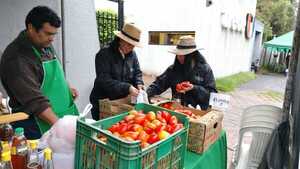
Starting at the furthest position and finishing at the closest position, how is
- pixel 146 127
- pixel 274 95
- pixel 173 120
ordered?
pixel 274 95, pixel 173 120, pixel 146 127

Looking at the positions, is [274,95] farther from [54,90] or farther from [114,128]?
[114,128]

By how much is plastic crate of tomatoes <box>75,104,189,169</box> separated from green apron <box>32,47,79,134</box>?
655mm

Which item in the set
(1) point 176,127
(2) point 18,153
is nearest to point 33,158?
(2) point 18,153

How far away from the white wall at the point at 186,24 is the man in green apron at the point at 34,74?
9.01 metres

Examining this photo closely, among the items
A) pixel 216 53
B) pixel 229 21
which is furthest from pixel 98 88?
pixel 229 21

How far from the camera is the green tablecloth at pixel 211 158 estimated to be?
1715 mm

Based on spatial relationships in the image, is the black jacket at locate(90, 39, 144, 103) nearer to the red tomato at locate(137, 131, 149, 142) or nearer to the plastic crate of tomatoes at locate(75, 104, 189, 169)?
the plastic crate of tomatoes at locate(75, 104, 189, 169)

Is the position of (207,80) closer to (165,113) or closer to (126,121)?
(165,113)

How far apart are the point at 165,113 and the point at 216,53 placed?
10.3 metres

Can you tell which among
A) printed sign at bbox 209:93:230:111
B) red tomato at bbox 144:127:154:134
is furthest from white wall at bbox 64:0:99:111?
red tomato at bbox 144:127:154:134

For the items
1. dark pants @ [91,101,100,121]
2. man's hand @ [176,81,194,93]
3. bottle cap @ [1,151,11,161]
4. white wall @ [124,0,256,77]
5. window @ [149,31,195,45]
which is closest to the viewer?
bottle cap @ [1,151,11,161]

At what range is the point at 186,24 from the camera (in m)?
10.7

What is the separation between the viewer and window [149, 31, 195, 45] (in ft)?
35.4

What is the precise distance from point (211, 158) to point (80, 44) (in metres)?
2.80
